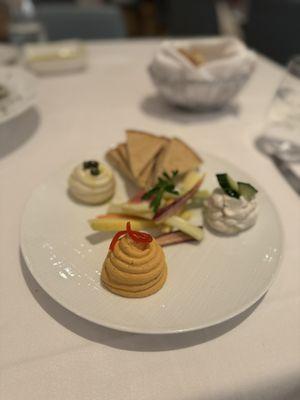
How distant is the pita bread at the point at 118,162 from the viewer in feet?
2.72

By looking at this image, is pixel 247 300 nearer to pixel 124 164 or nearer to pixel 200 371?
pixel 200 371

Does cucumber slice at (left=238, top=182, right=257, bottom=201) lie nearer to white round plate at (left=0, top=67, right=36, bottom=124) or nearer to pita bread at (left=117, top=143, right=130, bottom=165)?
pita bread at (left=117, top=143, right=130, bottom=165)

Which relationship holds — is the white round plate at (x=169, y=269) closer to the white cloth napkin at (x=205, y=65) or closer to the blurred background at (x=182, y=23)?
the white cloth napkin at (x=205, y=65)

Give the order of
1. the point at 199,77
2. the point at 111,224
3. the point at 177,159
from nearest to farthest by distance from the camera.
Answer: the point at 111,224
the point at 177,159
the point at 199,77

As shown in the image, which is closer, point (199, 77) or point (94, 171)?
point (94, 171)

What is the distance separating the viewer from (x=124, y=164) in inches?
33.0

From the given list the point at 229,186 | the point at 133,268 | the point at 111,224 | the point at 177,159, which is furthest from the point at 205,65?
the point at 133,268

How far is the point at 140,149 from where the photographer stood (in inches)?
33.8

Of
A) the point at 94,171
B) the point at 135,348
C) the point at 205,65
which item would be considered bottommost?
the point at 135,348

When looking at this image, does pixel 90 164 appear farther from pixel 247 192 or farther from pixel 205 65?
pixel 205 65

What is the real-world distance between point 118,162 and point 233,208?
31cm

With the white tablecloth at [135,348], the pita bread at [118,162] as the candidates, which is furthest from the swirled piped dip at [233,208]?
the pita bread at [118,162]

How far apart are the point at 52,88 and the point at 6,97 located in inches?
12.1

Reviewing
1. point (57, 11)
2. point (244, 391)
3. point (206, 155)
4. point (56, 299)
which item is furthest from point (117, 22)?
point (244, 391)
